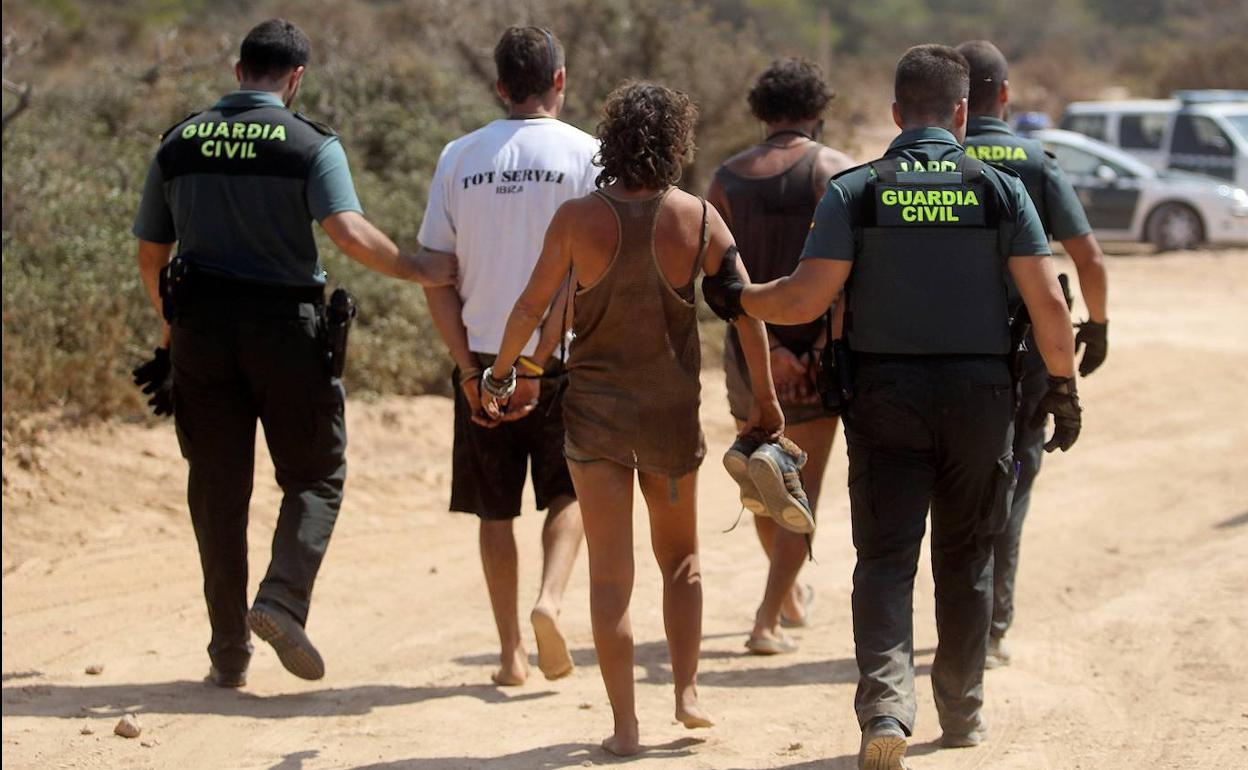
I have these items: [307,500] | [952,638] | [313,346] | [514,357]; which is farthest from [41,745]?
[952,638]

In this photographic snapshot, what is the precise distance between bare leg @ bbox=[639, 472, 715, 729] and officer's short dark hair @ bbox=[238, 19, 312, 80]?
82.2 inches

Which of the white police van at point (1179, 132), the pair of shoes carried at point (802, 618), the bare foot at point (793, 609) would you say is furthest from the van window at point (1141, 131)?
the bare foot at point (793, 609)

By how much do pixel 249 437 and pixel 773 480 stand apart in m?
2.20

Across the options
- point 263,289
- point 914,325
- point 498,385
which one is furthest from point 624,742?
point 263,289

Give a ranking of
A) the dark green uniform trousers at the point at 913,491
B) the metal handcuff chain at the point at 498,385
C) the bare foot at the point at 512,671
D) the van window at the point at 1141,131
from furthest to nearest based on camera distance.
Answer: the van window at the point at 1141,131
the bare foot at the point at 512,671
the metal handcuff chain at the point at 498,385
the dark green uniform trousers at the point at 913,491

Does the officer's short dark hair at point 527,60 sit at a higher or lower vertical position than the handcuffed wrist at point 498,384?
higher

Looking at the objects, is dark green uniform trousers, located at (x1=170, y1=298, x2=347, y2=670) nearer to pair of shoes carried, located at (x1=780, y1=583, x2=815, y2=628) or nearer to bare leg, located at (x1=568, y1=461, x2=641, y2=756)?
bare leg, located at (x1=568, y1=461, x2=641, y2=756)

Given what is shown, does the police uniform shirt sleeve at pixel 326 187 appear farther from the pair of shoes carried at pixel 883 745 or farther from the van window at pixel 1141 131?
the van window at pixel 1141 131

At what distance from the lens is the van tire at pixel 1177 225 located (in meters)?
19.0

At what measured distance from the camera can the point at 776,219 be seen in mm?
5855

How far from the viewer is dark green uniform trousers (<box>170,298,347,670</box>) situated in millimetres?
5480

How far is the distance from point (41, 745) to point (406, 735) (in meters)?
1.24

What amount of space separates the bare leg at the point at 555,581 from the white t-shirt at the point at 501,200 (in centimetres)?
65

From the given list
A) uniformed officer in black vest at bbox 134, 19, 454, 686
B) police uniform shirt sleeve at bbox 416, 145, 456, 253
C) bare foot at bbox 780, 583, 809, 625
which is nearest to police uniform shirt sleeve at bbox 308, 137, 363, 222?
uniformed officer in black vest at bbox 134, 19, 454, 686
